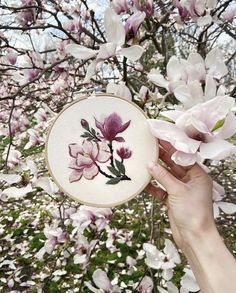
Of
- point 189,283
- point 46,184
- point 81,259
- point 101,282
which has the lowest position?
point 81,259

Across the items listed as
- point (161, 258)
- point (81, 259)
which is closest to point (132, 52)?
point (161, 258)

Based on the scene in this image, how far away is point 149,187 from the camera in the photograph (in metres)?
1.07

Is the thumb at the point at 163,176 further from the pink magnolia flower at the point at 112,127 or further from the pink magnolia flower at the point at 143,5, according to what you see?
the pink magnolia flower at the point at 143,5

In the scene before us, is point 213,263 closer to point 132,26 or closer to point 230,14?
point 132,26

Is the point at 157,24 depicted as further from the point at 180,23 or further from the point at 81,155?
the point at 81,155

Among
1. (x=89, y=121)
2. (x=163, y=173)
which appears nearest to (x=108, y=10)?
(x=89, y=121)

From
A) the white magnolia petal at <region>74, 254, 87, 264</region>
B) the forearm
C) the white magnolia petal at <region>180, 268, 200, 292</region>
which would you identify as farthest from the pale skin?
the white magnolia petal at <region>74, 254, 87, 264</region>

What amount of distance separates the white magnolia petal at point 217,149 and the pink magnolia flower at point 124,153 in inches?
8.7

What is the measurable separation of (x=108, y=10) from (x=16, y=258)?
2716 millimetres

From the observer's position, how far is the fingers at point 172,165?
969 mm

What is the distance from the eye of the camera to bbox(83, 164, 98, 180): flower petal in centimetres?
95

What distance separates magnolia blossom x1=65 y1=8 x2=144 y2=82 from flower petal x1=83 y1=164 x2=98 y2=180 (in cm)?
25

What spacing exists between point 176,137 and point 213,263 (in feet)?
1.02

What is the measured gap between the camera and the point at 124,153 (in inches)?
37.1
